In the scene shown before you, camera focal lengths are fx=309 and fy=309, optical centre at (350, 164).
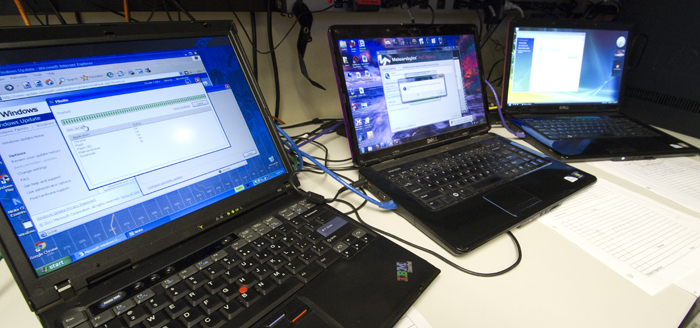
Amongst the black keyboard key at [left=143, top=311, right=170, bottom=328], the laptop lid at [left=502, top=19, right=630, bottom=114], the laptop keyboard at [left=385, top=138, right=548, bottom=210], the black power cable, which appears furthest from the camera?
the laptop lid at [left=502, top=19, right=630, bottom=114]

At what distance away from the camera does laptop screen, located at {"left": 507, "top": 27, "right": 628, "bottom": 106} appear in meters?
0.96

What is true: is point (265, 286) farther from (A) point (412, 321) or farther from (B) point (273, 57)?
(B) point (273, 57)

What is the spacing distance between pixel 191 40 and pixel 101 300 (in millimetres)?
399

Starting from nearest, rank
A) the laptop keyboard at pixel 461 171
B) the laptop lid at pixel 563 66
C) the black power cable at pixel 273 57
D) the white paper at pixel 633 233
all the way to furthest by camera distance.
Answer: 1. the white paper at pixel 633 233
2. the laptop keyboard at pixel 461 171
3. the black power cable at pixel 273 57
4. the laptop lid at pixel 563 66

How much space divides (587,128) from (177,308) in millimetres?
1117

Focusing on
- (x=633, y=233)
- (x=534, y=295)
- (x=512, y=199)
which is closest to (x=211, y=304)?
(x=534, y=295)

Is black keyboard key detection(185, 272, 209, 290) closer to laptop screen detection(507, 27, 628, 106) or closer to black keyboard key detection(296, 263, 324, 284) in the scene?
black keyboard key detection(296, 263, 324, 284)

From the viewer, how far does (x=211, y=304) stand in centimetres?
37

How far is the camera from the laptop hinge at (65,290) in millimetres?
376

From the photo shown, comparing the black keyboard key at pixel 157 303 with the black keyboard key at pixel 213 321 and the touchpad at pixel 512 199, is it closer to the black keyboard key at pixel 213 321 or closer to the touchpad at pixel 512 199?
the black keyboard key at pixel 213 321

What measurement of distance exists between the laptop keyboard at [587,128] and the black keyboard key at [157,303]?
0.94 metres

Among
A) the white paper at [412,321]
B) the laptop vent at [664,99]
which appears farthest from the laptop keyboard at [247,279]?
the laptop vent at [664,99]

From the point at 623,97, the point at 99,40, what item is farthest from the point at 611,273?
the point at 623,97

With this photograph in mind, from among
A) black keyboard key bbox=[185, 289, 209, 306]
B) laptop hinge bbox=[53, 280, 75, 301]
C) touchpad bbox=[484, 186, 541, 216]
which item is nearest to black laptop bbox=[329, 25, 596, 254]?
touchpad bbox=[484, 186, 541, 216]
